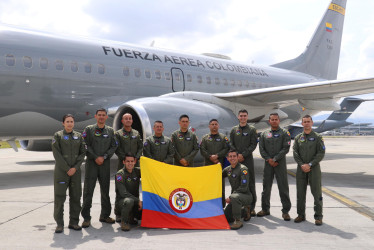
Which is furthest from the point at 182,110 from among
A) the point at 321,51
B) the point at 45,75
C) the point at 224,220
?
Result: the point at 321,51

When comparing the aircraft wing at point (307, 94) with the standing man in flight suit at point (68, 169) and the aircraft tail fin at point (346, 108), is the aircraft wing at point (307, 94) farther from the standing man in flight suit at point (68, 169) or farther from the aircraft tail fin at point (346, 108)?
the aircraft tail fin at point (346, 108)

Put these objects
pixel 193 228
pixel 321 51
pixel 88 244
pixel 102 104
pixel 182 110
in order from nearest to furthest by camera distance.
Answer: pixel 88 244 → pixel 193 228 → pixel 182 110 → pixel 102 104 → pixel 321 51

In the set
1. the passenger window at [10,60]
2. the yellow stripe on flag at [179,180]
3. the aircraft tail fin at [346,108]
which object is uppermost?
the aircraft tail fin at [346,108]

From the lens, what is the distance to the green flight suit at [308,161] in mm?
5008

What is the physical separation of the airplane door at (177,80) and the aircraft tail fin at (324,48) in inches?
277

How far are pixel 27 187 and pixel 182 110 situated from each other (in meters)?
3.75

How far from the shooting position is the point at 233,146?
5852mm

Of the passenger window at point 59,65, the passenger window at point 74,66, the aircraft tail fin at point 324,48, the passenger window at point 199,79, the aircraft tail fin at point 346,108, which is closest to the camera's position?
the passenger window at point 59,65

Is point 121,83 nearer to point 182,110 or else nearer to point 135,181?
point 182,110

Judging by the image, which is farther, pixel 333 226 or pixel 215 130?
pixel 215 130

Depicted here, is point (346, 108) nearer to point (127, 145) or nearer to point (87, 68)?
point (87, 68)

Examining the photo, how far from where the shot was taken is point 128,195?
482 cm

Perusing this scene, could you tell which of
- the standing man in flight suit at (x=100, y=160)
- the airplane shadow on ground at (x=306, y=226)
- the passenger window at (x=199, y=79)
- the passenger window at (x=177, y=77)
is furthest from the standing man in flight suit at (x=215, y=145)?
the passenger window at (x=199, y=79)

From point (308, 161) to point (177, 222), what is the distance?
6.72ft
